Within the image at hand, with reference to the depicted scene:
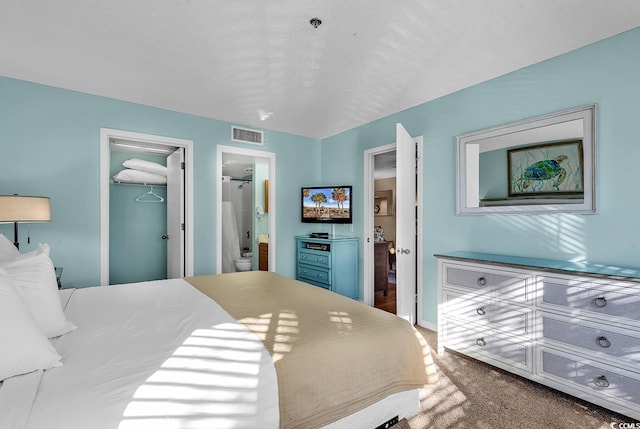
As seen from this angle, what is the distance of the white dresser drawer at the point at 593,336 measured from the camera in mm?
1751

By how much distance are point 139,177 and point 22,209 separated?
2.02 metres

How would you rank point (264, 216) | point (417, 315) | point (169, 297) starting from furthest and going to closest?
Result: point (264, 216), point (417, 315), point (169, 297)

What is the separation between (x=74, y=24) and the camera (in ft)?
6.76

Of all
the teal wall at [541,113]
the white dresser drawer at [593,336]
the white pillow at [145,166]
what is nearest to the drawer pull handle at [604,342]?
the white dresser drawer at [593,336]

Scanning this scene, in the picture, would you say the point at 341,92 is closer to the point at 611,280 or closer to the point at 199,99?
the point at 199,99

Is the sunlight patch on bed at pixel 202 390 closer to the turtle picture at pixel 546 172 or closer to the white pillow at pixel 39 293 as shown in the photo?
the white pillow at pixel 39 293

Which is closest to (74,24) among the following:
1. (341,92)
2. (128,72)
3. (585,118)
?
(128,72)

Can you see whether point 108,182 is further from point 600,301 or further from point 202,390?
point 600,301

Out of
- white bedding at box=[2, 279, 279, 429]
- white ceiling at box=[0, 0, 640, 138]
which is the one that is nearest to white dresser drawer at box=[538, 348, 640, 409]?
white bedding at box=[2, 279, 279, 429]

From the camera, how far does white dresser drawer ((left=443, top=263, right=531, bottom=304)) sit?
7.27 ft

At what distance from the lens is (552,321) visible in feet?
6.75

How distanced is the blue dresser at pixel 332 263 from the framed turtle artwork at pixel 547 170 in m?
2.12

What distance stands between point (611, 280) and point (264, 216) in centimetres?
513

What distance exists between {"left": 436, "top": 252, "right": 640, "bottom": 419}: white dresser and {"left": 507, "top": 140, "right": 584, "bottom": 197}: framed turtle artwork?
0.58 meters
